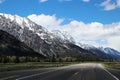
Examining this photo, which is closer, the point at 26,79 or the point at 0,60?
the point at 26,79

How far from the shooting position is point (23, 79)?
2697 centimetres

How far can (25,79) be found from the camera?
27.0 metres

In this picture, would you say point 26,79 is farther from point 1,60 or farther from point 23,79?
point 1,60

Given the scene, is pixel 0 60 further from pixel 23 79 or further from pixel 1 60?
pixel 23 79

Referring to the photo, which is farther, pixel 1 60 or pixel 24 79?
pixel 1 60

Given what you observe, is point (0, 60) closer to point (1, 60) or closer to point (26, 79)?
point (1, 60)

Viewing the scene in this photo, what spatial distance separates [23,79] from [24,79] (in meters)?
0.10

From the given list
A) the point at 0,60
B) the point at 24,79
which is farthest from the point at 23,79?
the point at 0,60

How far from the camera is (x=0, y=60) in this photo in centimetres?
15838

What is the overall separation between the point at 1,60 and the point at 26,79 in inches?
5321

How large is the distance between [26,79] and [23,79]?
26 centimetres

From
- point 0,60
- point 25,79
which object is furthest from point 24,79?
point 0,60

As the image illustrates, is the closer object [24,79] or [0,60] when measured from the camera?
[24,79]

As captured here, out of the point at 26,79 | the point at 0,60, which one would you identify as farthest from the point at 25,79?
the point at 0,60
